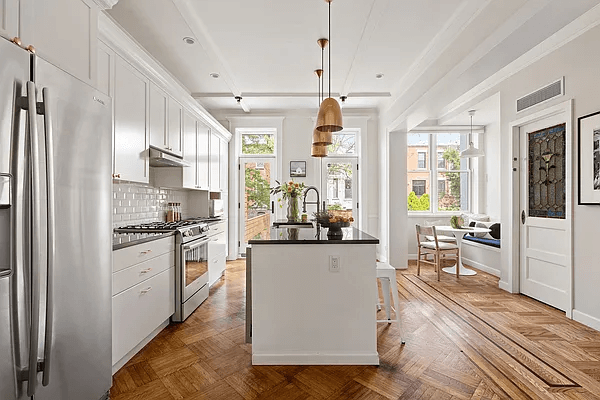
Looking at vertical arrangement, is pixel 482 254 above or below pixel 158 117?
below

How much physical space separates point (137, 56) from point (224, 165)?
131 inches

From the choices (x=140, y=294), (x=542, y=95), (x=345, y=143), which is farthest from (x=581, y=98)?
(x=140, y=294)

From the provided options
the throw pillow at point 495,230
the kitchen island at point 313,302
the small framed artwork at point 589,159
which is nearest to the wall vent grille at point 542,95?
the small framed artwork at point 589,159

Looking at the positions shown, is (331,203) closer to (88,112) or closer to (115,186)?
(115,186)

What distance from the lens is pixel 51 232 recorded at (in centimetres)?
145

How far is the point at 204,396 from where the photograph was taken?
2.10 m

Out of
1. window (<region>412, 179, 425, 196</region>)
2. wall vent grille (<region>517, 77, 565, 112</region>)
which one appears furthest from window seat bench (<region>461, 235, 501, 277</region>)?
wall vent grille (<region>517, 77, 565, 112</region>)

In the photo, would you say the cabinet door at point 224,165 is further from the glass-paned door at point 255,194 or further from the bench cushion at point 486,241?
the bench cushion at point 486,241

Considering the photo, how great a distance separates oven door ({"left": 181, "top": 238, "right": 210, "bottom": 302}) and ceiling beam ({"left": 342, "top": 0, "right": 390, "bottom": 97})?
277 cm

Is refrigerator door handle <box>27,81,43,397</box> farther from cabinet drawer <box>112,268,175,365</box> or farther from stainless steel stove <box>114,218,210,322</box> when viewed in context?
stainless steel stove <box>114,218,210,322</box>

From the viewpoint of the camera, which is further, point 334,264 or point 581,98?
point 581,98

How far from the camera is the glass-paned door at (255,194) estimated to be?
265 inches

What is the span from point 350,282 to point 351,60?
9.65 feet

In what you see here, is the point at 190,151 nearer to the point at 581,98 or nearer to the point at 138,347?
the point at 138,347
